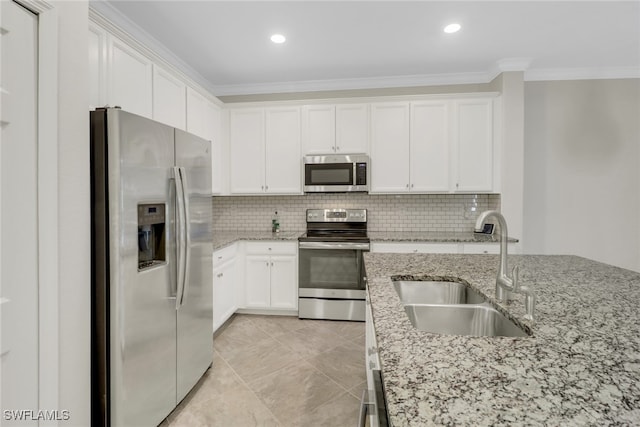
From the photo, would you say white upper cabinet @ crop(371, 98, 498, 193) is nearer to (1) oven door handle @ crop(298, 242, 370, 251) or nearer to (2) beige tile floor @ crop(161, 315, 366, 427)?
(1) oven door handle @ crop(298, 242, 370, 251)

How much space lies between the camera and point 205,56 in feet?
10.3

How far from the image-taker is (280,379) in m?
2.30

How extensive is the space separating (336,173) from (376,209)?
0.75 metres

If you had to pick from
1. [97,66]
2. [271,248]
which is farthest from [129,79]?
[271,248]

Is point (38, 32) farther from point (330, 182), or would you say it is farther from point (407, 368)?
point (330, 182)

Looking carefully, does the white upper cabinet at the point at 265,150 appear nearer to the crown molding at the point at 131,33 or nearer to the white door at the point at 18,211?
the crown molding at the point at 131,33

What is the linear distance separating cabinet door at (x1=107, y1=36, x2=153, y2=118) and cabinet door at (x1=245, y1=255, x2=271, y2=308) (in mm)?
1830

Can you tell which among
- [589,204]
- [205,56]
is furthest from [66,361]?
[589,204]

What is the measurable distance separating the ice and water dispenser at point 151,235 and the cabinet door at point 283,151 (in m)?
2.00

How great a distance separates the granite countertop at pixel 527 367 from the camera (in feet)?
1.87

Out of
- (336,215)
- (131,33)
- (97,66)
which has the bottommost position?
(336,215)

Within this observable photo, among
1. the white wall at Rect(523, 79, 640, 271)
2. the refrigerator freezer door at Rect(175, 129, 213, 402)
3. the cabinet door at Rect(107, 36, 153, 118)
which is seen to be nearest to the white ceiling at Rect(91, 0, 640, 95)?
the white wall at Rect(523, 79, 640, 271)

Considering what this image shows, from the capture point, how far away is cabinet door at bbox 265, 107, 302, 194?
3.66m

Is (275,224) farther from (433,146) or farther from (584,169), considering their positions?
(584,169)
